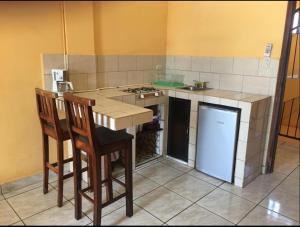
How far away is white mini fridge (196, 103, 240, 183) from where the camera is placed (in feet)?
6.64

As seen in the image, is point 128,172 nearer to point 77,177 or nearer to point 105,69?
point 77,177

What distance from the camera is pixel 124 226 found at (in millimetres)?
870

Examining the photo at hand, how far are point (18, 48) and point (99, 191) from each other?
1.24 meters

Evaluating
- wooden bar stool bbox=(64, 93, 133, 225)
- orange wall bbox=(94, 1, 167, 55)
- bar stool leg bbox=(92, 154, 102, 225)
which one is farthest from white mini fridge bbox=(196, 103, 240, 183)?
bar stool leg bbox=(92, 154, 102, 225)

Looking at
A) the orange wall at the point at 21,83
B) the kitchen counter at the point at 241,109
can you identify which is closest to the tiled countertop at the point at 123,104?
the kitchen counter at the point at 241,109

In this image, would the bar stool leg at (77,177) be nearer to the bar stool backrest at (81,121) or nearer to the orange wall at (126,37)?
the bar stool backrest at (81,121)

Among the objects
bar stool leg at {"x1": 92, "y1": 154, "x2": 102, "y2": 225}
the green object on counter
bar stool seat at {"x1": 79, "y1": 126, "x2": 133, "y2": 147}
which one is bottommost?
bar stool leg at {"x1": 92, "y1": 154, "x2": 102, "y2": 225}

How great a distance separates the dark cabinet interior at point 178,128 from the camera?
239 cm

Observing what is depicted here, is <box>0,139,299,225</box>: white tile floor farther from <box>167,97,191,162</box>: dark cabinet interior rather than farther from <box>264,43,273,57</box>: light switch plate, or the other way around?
<box>264,43,273,57</box>: light switch plate

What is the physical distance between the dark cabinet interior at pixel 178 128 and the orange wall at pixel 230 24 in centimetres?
53

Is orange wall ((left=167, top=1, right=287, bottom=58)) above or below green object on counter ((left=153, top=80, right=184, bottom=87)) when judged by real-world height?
above

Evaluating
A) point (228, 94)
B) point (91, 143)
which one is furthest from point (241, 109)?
point (91, 143)

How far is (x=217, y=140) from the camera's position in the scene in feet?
7.01

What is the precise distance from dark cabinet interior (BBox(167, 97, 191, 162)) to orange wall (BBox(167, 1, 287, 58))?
1.74 feet
